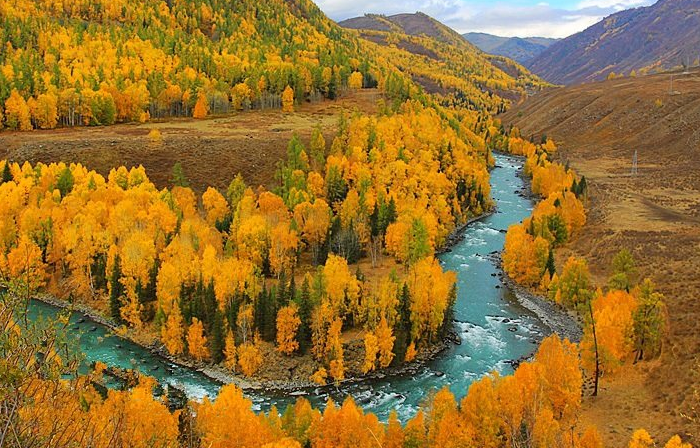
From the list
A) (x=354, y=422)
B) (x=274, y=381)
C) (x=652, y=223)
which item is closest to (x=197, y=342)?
(x=274, y=381)

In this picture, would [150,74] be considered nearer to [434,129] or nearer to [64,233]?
[434,129]

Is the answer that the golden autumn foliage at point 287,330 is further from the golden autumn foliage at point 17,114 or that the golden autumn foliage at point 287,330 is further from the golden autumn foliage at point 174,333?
the golden autumn foliage at point 17,114

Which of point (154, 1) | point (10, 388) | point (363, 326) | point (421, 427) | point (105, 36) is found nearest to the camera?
point (10, 388)

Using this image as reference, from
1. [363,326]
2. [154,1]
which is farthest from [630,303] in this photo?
[154,1]

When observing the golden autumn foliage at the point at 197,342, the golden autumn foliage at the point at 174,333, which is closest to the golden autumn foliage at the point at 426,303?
the golden autumn foliage at the point at 197,342

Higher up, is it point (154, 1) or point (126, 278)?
point (154, 1)

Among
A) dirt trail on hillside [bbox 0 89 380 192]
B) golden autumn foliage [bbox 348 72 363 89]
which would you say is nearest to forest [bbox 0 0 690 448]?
dirt trail on hillside [bbox 0 89 380 192]
